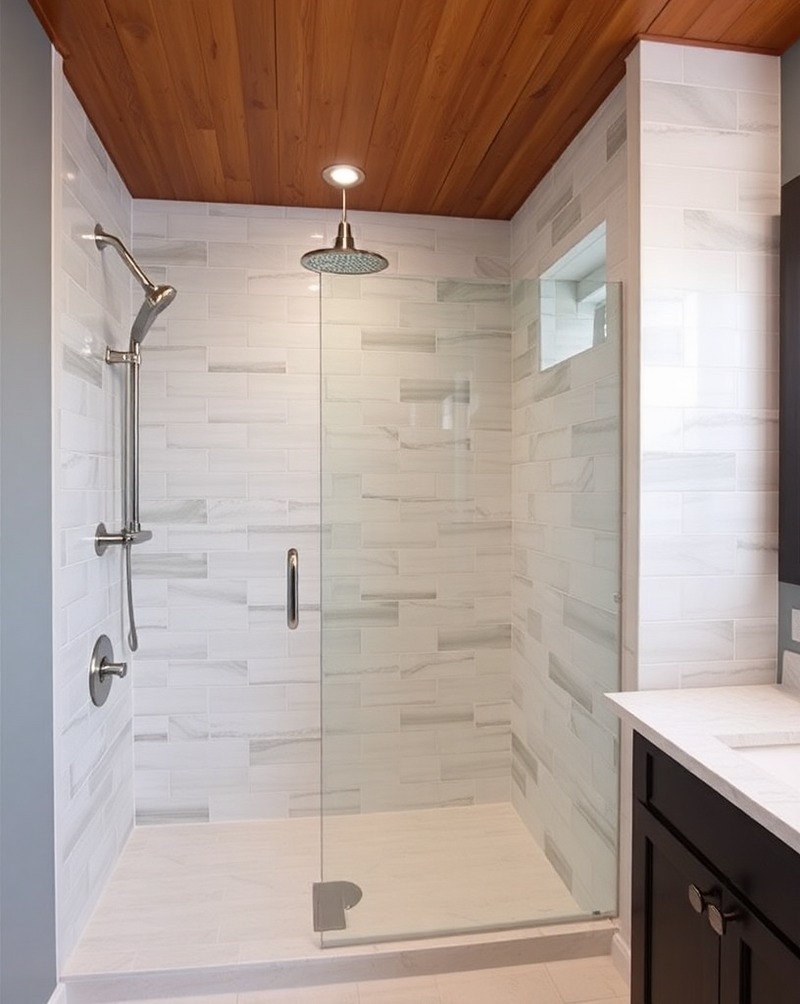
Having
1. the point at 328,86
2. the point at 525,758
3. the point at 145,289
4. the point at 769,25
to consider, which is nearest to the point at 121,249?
the point at 145,289

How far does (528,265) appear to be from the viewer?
8.48 feet

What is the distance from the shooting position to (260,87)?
185cm

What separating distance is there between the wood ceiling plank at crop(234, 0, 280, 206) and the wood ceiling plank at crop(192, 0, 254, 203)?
0.7 inches

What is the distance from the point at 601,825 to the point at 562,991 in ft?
1.42

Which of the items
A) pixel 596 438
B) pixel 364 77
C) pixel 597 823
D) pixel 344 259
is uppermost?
pixel 364 77

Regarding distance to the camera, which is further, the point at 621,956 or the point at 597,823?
the point at 597,823

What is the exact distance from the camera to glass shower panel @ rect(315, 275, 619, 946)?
1945mm

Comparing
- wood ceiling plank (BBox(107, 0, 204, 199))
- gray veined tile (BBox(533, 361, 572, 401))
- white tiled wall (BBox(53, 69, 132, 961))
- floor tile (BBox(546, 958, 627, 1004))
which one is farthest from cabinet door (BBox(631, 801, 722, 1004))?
wood ceiling plank (BBox(107, 0, 204, 199))

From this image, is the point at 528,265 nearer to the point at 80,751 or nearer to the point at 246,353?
the point at 246,353

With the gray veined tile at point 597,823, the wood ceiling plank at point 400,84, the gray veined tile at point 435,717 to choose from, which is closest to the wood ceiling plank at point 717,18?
the wood ceiling plank at point 400,84

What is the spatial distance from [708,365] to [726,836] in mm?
1122

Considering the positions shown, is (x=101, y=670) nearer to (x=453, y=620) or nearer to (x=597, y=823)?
(x=453, y=620)

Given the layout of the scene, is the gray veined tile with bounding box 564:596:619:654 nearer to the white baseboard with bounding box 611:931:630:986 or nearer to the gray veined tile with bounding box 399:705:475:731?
the gray veined tile with bounding box 399:705:475:731

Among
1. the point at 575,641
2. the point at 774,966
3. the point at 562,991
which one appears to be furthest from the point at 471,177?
the point at 562,991
